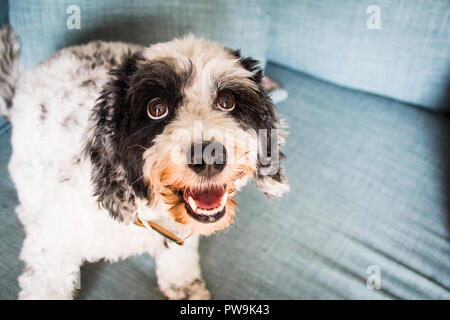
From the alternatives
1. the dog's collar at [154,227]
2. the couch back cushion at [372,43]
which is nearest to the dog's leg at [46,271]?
the dog's collar at [154,227]

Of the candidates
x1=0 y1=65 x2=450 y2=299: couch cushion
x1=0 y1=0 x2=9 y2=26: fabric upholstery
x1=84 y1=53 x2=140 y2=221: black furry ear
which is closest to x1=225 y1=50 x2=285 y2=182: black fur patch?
x1=84 y1=53 x2=140 y2=221: black furry ear

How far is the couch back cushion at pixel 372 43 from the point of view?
178 centimetres

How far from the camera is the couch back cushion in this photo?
5.85 ft

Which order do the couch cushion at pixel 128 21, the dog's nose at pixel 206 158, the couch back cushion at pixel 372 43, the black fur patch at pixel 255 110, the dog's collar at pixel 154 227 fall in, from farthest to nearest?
the couch back cushion at pixel 372 43, the couch cushion at pixel 128 21, the dog's collar at pixel 154 227, the black fur patch at pixel 255 110, the dog's nose at pixel 206 158

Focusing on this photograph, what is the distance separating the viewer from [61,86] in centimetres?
143

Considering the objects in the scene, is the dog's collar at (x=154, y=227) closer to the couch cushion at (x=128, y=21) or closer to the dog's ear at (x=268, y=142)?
the dog's ear at (x=268, y=142)

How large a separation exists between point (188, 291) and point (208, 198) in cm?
70

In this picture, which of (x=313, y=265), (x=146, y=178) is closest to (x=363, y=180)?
(x=313, y=265)

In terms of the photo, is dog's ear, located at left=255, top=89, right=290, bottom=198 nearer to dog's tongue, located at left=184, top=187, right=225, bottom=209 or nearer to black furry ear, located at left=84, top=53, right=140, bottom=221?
dog's tongue, located at left=184, top=187, right=225, bottom=209

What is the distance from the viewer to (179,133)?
1.00m

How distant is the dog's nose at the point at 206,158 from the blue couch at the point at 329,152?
2.55ft

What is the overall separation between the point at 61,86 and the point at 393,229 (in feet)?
5.32
